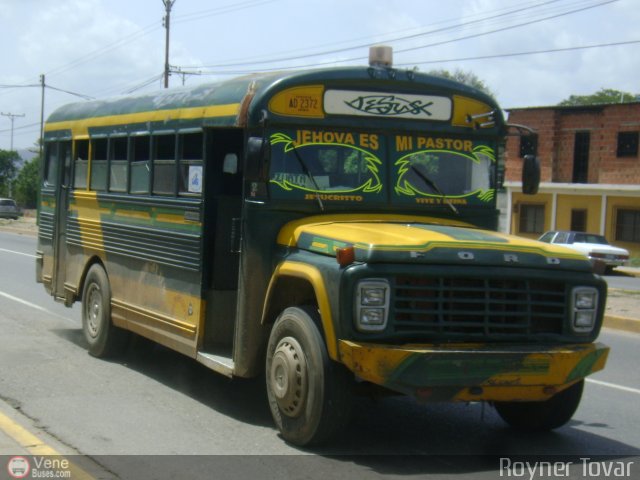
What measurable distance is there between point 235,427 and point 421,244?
7.01 ft

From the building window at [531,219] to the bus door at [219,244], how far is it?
121 ft

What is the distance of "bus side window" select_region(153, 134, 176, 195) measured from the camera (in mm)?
8391

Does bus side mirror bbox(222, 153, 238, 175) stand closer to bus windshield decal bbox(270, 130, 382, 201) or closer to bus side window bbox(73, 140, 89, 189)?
bus windshield decal bbox(270, 130, 382, 201)

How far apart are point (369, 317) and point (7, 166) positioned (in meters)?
91.8

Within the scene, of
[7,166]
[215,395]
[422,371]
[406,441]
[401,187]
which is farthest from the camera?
[7,166]

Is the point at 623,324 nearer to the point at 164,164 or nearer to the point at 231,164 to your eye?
the point at 164,164

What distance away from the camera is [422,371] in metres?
5.75

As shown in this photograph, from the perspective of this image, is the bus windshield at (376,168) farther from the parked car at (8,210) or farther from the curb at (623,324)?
the parked car at (8,210)

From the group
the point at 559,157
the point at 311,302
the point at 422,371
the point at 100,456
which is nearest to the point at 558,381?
the point at 422,371

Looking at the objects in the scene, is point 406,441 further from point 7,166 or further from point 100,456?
point 7,166

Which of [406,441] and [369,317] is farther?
[406,441]

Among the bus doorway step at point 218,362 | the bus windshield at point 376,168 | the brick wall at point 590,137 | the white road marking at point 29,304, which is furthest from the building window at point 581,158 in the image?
the bus doorway step at point 218,362

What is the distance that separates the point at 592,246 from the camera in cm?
3159

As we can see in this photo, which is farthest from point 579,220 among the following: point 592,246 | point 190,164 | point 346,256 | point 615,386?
point 346,256
